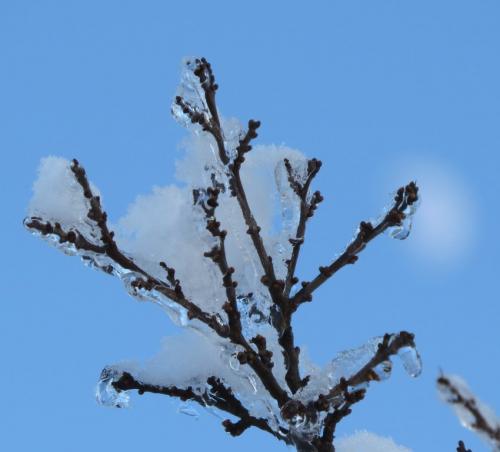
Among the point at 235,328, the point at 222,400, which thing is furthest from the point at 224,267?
the point at 222,400

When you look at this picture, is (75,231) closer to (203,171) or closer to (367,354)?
(203,171)

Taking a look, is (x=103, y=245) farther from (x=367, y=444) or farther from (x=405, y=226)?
(x=367, y=444)

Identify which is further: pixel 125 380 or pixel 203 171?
pixel 203 171

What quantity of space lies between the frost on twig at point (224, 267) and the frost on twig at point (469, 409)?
43.9 inches

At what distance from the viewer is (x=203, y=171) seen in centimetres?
472

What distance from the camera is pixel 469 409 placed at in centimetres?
249

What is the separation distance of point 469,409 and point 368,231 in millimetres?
2043

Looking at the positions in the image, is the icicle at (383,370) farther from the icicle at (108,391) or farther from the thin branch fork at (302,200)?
the icicle at (108,391)

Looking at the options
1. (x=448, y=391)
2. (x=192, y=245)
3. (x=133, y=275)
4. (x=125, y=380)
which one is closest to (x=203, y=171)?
(x=192, y=245)

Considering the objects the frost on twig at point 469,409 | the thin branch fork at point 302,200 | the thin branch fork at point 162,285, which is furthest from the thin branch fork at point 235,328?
the frost on twig at point 469,409

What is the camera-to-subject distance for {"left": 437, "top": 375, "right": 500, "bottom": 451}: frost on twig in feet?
8.10

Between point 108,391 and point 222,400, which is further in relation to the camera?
point 108,391

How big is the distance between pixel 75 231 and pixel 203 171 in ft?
3.29

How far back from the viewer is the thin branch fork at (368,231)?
4.42 metres
